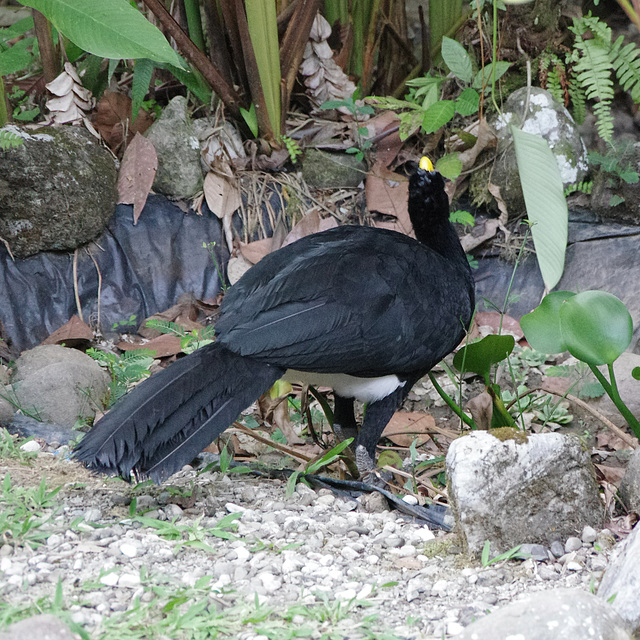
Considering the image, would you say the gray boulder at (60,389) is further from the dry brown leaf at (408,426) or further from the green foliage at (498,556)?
the green foliage at (498,556)

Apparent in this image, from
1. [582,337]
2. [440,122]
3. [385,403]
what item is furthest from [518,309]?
[582,337]

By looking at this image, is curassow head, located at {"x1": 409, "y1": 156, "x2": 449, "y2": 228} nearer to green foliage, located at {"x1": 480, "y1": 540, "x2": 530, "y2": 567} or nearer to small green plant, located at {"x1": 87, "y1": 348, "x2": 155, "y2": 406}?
small green plant, located at {"x1": 87, "y1": 348, "x2": 155, "y2": 406}

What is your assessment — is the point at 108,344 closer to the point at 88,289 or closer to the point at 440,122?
the point at 88,289

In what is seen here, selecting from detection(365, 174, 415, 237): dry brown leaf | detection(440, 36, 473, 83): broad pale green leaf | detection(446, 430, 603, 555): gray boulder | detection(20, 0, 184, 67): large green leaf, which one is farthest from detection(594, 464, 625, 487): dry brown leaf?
detection(440, 36, 473, 83): broad pale green leaf

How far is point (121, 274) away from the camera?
4754 mm

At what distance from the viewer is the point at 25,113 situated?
16.0 feet

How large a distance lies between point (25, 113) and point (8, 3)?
2.05 metres

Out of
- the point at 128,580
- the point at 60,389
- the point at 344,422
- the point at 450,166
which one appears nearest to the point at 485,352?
the point at 344,422

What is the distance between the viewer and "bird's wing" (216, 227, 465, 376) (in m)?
2.67

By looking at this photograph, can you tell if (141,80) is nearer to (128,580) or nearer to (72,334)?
(72,334)

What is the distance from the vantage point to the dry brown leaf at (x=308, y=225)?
485 cm

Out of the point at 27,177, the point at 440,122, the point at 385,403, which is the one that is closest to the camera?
the point at 385,403

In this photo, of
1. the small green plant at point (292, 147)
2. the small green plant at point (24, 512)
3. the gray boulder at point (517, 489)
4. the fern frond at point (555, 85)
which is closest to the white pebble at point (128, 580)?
the small green plant at point (24, 512)

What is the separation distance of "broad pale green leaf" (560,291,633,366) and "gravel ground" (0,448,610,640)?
0.60 metres
